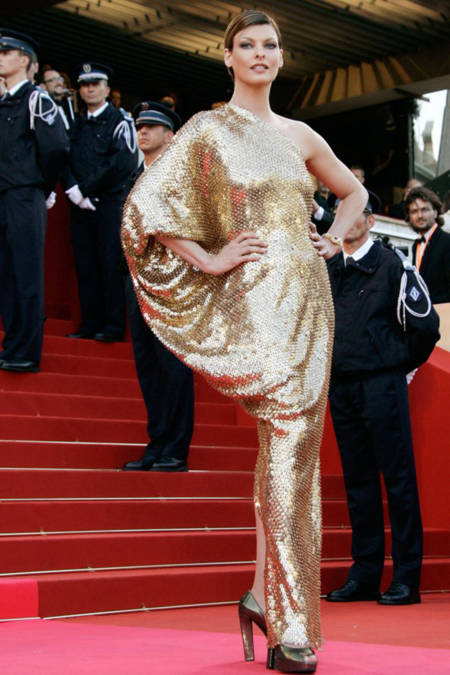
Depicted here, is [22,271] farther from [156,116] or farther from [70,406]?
[156,116]

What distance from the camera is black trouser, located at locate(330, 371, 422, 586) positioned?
194 inches

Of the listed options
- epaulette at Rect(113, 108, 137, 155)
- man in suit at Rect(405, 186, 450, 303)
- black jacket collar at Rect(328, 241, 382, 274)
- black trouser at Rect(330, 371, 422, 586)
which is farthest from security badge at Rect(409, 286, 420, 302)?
epaulette at Rect(113, 108, 137, 155)

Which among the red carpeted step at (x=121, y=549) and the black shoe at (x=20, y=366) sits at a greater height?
the black shoe at (x=20, y=366)

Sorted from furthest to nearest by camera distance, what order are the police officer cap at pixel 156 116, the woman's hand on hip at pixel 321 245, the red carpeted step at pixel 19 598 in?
the police officer cap at pixel 156 116, the red carpeted step at pixel 19 598, the woman's hand on hip at pixel 321 245

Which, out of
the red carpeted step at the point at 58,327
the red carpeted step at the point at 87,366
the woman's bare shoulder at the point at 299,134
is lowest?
the red carpeted step at the point at 87,366

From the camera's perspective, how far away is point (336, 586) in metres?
5.06

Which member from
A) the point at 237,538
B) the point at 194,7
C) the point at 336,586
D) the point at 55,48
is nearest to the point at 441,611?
the point at 336,586

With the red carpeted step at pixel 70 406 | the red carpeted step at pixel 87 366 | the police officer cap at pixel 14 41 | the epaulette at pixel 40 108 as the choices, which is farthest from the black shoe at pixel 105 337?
the police officer cap at pixel 14 41

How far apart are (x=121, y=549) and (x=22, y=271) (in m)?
2.17

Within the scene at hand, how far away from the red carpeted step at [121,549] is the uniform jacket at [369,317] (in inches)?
37.3

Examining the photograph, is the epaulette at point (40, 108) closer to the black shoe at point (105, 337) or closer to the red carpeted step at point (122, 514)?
the black shoe at point (105, 337)

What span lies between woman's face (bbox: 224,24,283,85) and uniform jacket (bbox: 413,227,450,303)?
182 inches

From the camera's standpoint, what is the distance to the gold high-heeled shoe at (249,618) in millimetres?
2904

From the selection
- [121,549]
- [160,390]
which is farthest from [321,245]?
[160,390]
